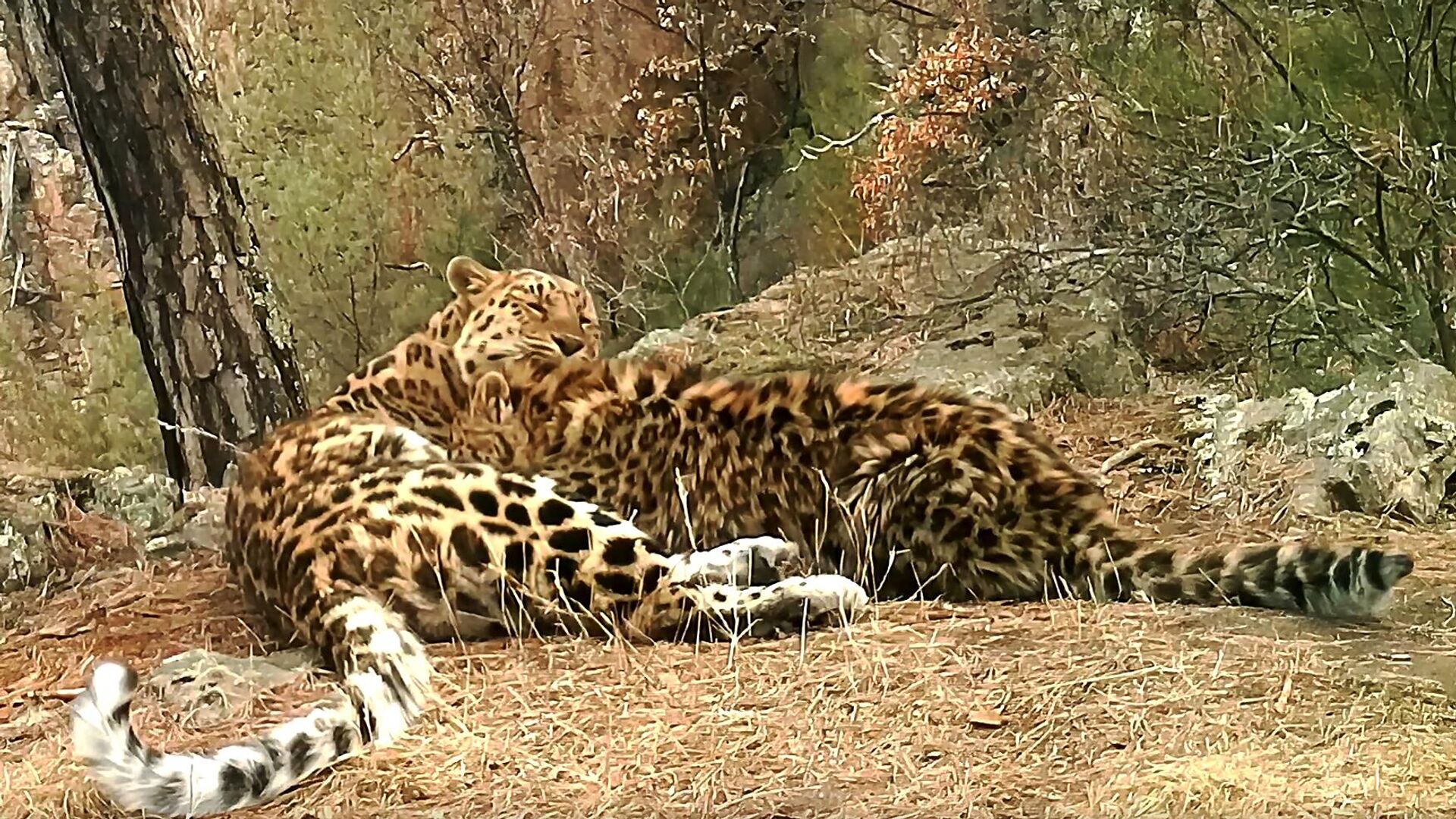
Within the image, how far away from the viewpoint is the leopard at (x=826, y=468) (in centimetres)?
206

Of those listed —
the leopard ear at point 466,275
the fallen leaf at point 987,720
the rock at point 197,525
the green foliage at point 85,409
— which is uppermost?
the leopard ear at point 466,275

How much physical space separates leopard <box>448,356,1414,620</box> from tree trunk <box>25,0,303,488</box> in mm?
295

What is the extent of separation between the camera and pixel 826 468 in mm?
2186

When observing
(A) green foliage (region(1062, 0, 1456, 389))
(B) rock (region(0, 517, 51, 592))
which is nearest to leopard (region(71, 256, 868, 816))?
(B) rock (region(0, 517, 51, 592))

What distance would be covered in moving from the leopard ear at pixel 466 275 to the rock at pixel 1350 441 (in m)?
0.92

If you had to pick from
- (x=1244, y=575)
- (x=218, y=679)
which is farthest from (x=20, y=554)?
(x=1244, y=575)

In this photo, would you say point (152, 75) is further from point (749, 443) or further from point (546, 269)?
point (749, 443)

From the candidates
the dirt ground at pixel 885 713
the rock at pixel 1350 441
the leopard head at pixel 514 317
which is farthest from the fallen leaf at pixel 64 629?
the rock at pixel 1350 441

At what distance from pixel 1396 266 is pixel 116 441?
165 centimetres

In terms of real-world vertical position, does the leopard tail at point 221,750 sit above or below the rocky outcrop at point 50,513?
below

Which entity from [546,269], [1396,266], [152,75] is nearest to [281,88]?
[152,75]

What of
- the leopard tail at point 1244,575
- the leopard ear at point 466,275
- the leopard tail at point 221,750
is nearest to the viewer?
the leopard tail at point 221,750

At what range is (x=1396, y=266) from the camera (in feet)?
6.91

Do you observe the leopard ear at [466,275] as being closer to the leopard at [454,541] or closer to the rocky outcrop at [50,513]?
the leopard at [454,541]
